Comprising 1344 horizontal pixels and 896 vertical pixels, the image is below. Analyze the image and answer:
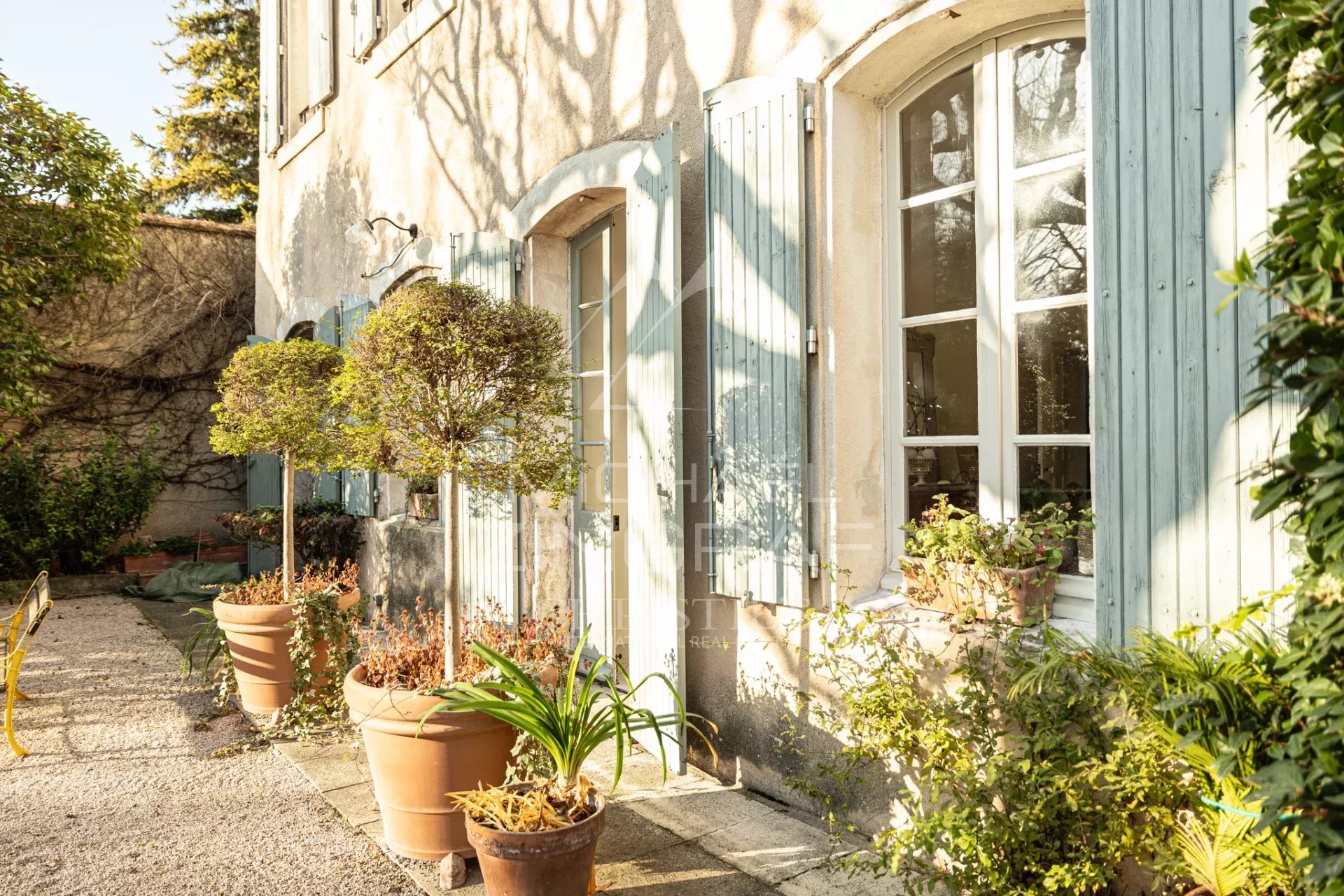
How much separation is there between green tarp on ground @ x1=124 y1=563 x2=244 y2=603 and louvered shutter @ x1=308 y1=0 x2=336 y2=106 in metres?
4.22

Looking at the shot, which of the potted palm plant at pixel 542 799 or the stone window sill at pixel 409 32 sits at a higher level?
the stone window sill at pixel 409 32

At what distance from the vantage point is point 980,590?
8.92ft

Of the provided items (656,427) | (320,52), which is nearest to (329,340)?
(320,52)

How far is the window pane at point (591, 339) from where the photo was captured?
4.78m

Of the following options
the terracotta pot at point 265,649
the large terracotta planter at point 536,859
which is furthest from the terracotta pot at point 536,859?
the terracotta pot at point 265,649

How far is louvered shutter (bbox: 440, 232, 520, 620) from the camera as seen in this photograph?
4.83 meters

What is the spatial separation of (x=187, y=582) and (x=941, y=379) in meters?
7.54

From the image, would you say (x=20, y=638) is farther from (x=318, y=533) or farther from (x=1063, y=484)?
(x=1063, y=484)

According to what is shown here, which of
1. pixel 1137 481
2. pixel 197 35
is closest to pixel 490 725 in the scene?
pixel 1137 481

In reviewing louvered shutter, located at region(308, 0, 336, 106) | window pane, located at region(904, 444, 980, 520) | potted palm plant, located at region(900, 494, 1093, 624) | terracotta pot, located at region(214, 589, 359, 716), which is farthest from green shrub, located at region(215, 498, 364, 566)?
potted palm plant, located at region(900, 494, 1093, 624)

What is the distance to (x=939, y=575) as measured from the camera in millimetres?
2826

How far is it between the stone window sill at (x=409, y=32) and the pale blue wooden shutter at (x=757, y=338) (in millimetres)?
3028

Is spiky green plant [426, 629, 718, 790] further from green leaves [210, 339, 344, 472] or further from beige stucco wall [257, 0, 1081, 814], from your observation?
green leaves [210, 339, 344, 472]

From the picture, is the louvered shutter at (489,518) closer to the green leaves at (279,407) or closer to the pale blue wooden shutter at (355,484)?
the green leaves at (279,407)
